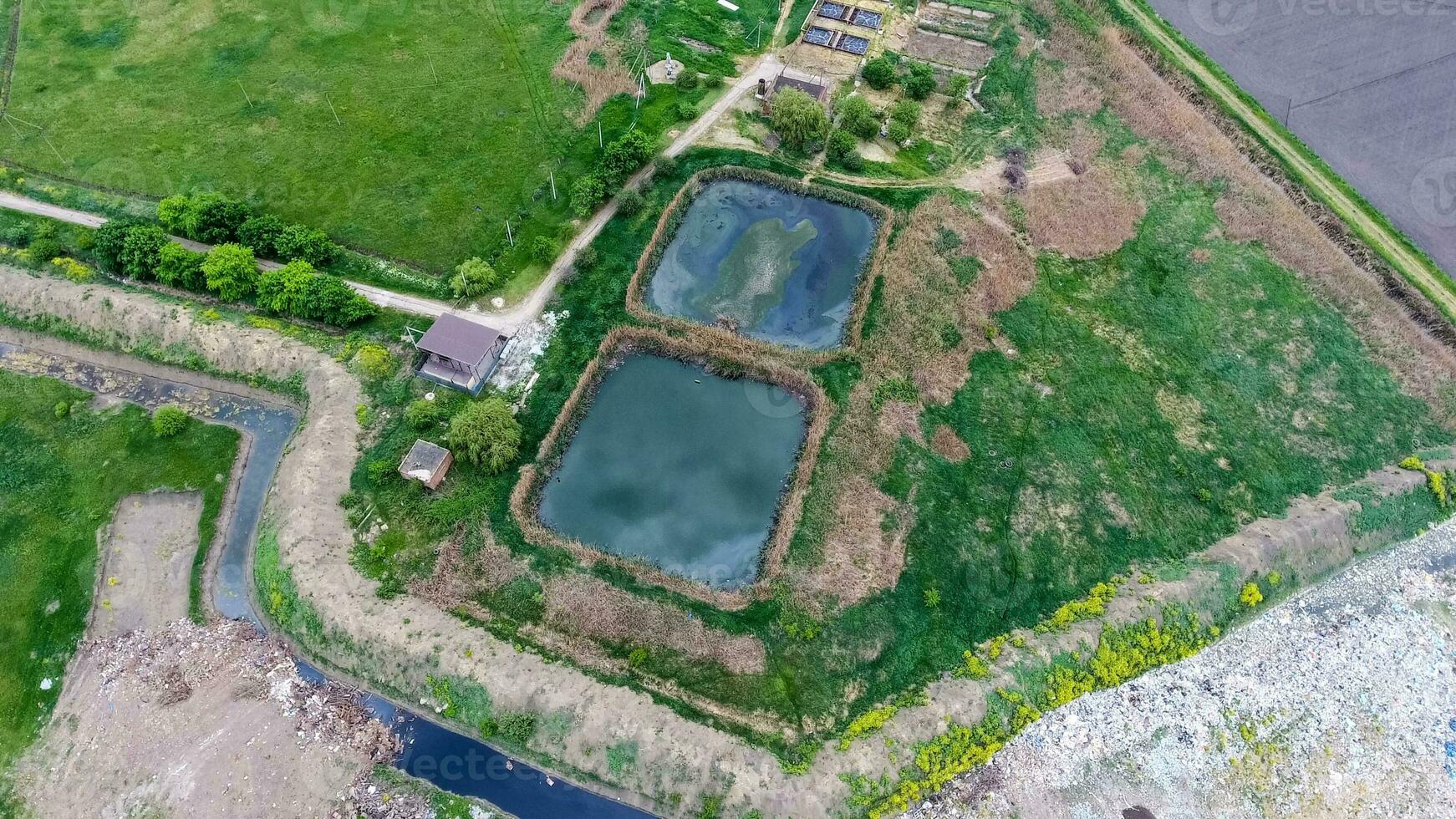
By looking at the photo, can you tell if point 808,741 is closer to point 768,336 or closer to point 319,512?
point 768,336

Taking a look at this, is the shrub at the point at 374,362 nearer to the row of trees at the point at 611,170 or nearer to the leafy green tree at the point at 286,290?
the leafy green tree at the point at 286,290

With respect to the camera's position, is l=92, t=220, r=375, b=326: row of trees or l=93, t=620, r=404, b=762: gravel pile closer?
l=93, t=620, r=404, b=762: gravel pile

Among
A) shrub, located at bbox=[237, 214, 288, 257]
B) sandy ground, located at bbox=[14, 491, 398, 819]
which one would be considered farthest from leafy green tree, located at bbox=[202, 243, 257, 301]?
sandy ground, located at bbox=[14, 491, 398, 819]

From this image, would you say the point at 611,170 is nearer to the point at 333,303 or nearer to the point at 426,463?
the point at 333,303

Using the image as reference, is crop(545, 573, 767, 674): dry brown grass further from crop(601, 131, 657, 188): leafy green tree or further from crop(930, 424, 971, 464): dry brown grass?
crop(601, 131, 657, 188): leafy green tree

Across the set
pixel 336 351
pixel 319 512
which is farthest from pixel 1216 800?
pixel 336 351
